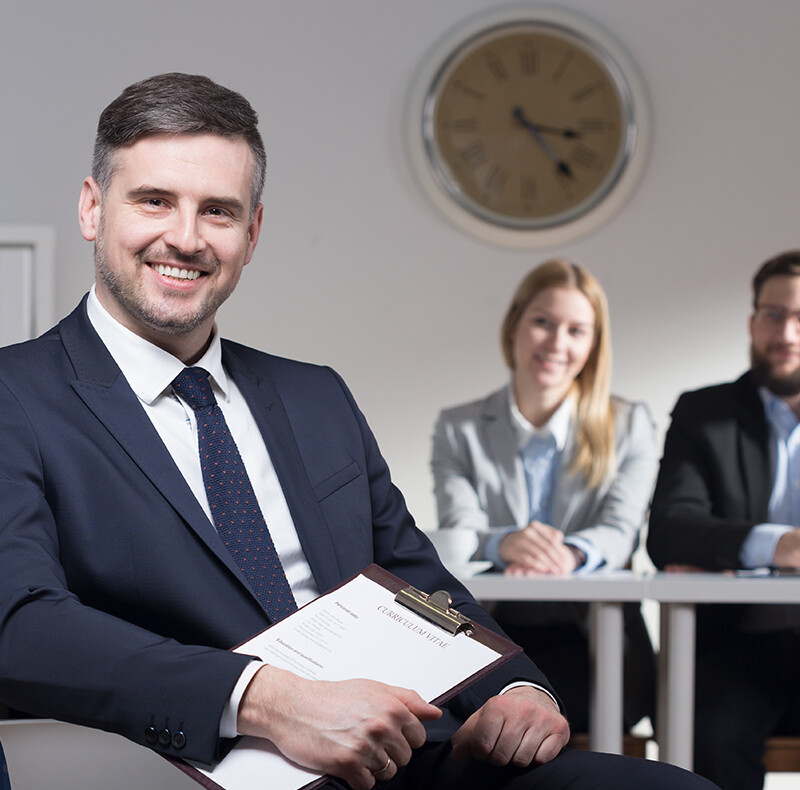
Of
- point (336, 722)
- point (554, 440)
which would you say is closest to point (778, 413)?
point (554, 440)

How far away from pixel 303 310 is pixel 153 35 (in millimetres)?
1122

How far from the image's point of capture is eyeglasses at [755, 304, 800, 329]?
3.11m

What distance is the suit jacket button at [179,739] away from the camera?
0.98 m

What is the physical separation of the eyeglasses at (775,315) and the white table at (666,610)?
1.25 meters

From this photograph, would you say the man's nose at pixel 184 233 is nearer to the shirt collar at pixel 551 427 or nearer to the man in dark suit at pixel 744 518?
the man in dark suit at pixel 744 518

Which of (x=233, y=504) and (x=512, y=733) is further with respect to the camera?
(x=233, y=504)

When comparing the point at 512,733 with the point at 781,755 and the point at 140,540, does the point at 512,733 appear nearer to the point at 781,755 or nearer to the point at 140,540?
the point at 140,540

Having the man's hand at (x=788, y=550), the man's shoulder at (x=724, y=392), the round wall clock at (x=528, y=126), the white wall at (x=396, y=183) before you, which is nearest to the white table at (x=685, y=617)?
the man's hand at (x=788, y=550)

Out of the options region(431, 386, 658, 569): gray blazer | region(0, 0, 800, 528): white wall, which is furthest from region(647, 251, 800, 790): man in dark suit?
region(0, 0, 800, 528): white wall

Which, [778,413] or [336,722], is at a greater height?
[778,413]

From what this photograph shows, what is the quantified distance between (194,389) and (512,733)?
1.83 ft

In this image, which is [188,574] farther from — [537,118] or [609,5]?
[609,5]

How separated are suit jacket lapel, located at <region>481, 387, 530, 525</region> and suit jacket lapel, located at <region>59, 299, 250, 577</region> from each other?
6.32 ft

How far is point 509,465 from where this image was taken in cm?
305
